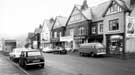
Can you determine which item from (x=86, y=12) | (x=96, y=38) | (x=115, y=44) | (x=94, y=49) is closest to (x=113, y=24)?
(x=115, y=44)

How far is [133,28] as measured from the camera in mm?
22688

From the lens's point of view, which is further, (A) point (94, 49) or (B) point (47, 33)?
(B) point (47, 33)

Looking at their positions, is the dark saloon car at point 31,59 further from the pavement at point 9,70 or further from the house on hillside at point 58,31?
Result: the house on hillside at point 58,31

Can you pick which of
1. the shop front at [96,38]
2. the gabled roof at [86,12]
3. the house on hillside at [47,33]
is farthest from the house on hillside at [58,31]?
the shop front at [96,38]

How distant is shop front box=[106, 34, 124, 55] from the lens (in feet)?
78.0

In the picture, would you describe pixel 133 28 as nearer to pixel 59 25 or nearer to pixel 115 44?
pixel 115 44

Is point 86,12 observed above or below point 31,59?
above

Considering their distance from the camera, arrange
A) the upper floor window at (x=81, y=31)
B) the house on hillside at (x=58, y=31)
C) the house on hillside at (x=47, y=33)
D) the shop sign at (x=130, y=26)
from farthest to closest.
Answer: the house on hillside at (x=47, y=33) → the house on hillside at (x=58, y=31) → the upper floor window at (x=81, y=31) → the shop sign at (x=130, y=26)

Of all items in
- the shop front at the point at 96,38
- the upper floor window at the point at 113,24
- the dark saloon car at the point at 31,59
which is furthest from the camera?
the shop front at the point at 96,38

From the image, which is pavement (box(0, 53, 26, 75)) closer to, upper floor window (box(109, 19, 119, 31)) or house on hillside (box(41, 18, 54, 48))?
upper floor window (box(109, 19, 119, 31))

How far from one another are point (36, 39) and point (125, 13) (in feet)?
158

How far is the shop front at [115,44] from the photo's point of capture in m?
23.8

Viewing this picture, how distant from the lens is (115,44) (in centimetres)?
2491

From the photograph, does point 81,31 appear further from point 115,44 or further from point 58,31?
point 58,31
